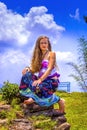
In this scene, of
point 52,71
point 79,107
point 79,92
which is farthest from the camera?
point 79,92

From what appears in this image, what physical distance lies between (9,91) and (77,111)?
7542 millimetres

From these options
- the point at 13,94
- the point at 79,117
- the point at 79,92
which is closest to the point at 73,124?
→ the point at 79,117

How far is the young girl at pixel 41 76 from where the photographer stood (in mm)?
10820

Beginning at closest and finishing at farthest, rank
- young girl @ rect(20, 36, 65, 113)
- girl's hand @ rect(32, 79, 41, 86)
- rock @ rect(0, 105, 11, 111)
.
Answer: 1. girl's hand @ rect(32, 79, 41, 86)
2. young girl @ rect(20, 36, 65, 113)
3. rock @ rect(0, 105, 11, 111)

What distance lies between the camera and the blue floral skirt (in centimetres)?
1086

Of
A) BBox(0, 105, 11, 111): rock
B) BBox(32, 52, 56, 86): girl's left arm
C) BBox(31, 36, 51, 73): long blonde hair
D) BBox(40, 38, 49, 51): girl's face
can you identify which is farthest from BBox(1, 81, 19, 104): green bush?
BBox(40, 38, 49, 51): girl's face

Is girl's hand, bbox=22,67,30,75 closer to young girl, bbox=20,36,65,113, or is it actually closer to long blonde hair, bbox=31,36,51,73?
young girl, bbox=20,36,65,113

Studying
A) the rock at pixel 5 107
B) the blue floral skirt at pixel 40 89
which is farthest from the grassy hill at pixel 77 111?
the blue floral skirt at pixel 40 89

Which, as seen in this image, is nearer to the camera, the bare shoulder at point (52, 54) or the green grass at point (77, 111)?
the bare shoulder at point (52, 54)

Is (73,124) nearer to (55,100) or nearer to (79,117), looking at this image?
(79,117)

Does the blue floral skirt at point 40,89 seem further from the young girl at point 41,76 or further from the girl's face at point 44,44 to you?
the girl's face at point 44,44

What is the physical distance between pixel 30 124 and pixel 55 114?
0.77m

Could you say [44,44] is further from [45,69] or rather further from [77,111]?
[77,111]

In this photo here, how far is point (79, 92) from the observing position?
25312 mm
